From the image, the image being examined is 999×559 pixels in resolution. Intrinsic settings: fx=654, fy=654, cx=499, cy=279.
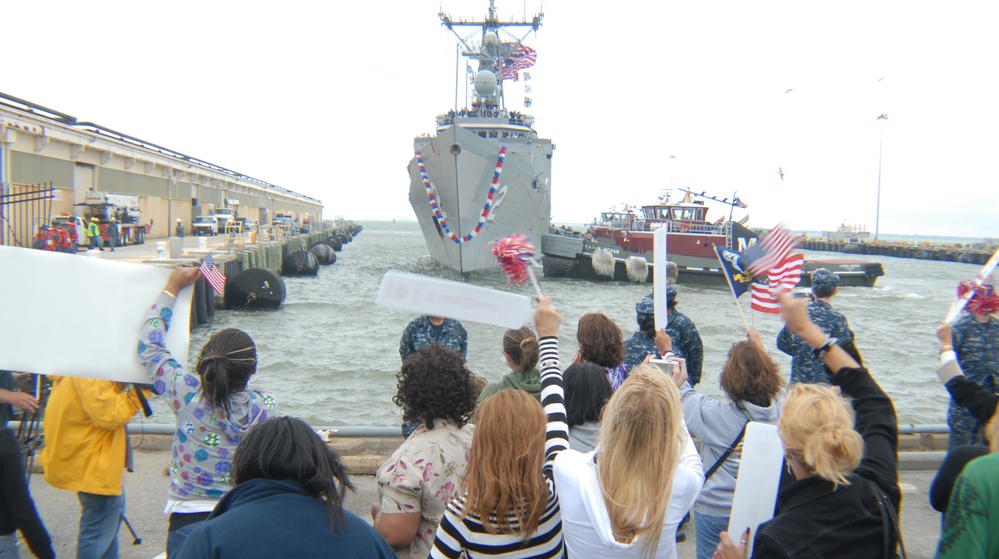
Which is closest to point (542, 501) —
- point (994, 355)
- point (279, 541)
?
point (279, 541)

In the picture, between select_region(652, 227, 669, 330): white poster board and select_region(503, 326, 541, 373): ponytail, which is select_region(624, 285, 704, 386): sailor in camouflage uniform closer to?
select_region(652, 227, 669, 330): white poster board

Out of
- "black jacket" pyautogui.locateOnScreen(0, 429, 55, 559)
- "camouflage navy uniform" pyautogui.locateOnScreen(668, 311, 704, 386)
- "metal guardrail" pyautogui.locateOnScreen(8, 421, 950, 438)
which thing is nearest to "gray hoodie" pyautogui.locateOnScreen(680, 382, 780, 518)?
"camouflage navy uniform" pyautogui.locateOnScreen(668, 311, 704, 386)

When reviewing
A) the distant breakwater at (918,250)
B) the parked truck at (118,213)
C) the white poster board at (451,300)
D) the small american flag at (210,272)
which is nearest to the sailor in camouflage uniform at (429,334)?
the small american flag at (210,272)

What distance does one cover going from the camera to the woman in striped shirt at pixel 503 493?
77.0 inches

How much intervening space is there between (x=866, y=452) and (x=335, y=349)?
13.7m

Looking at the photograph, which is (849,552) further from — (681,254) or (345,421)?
(681,254)

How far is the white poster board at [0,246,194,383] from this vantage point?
258cm

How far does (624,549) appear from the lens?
194 centimetres

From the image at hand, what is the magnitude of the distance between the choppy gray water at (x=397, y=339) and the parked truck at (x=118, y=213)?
6.54 meters

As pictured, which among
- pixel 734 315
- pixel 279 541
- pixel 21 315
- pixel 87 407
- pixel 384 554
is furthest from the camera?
pixel 734 315

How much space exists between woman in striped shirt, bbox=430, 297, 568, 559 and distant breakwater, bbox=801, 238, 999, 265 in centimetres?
7424

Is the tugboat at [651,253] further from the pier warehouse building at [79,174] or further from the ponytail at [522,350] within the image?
the ponytail at [522,350]

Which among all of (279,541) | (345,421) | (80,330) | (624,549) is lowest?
(345,421)

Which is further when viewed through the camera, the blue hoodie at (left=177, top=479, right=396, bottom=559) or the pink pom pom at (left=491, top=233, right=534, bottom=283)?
the pink pom pom at (left=491, top=233, right=534, bottom=283)
